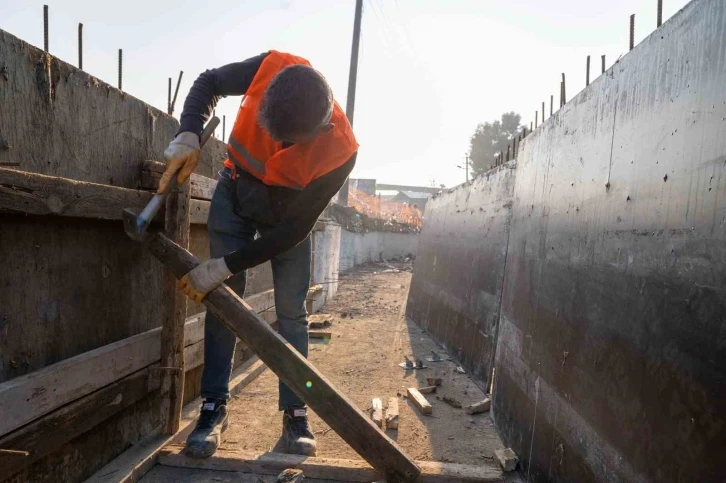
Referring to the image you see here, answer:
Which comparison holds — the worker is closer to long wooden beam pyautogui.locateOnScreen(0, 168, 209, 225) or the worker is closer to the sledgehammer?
the sledgehammer

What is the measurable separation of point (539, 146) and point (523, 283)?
0.83 m

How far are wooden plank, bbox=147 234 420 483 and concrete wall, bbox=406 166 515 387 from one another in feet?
6.04

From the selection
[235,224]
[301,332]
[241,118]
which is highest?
[241,118]

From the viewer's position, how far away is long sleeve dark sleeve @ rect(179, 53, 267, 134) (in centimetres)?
233

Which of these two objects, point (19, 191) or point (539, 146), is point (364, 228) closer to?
point (539, 146)

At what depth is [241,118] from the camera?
238 centimetres

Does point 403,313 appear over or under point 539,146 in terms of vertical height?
under

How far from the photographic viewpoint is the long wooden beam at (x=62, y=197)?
1.60m

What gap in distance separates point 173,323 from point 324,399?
921 mm

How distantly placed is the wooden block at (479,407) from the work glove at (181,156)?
2362 millimetres

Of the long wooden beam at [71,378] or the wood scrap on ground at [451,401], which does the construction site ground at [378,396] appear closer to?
the wood scrap on ground at [451,401]

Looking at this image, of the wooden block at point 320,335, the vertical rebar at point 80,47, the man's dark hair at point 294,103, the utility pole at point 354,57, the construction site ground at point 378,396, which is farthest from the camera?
the utility pole at point 354,57

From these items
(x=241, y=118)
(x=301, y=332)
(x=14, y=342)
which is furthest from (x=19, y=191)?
(x=301, y=332)

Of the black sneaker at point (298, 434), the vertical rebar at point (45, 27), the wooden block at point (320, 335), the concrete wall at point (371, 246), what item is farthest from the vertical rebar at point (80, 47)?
the concrete wall at point (371, 246)
